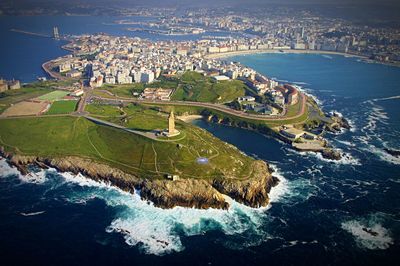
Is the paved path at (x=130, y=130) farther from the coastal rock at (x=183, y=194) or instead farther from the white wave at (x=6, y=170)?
the white wave at (x=6, y=170)

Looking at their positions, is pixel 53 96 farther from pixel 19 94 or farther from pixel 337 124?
pixel 337 124

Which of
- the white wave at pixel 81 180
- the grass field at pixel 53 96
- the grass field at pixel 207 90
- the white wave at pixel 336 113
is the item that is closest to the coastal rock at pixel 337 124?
the white wave at pixel 336 113

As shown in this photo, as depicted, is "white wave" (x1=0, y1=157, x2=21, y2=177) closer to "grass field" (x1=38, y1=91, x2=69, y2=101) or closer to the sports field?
the sports field

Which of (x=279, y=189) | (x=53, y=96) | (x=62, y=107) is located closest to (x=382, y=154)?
(x=279, y=189)

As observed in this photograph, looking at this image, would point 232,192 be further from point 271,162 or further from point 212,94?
point 212,94

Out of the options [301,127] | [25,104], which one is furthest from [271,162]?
[25,104]
